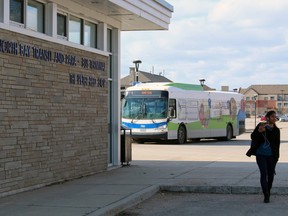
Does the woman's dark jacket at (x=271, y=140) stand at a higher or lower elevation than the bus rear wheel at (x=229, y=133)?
higher

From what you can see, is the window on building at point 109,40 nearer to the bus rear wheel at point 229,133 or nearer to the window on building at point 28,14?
the window on building at point 28,14

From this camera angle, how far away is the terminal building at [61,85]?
31.9 feet

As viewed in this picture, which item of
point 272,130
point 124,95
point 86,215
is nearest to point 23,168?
point 86,215

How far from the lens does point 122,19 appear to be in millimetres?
14750

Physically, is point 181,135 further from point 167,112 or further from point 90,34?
point 90,34

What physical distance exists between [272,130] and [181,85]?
1922 centimetres

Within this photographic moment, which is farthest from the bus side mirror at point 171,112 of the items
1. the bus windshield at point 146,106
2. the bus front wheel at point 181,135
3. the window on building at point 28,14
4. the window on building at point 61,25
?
the window on building at point 28,14

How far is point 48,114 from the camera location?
11.0 metres

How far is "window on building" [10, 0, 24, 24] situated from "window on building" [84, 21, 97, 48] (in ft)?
10.5

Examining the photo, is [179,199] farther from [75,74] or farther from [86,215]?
[75,74]

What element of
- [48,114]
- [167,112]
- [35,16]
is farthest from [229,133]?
[35,16]

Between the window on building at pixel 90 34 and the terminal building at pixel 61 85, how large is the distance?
27mm

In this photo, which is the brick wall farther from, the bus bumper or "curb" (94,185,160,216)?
the bus bumper

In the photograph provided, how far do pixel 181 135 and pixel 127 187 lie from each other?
17370mm
